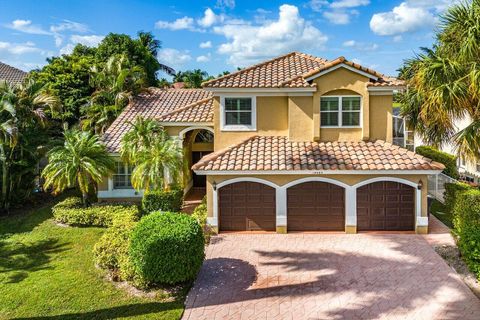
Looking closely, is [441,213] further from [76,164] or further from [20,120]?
[20,120]

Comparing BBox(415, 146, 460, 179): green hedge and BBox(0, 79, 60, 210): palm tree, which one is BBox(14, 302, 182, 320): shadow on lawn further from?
BBox(415, 146, 460, 179): green hedge

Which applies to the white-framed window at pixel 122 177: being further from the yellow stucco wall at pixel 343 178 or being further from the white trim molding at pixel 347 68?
the white trim molding at pixel 347 68

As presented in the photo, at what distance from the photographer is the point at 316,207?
1725 cm

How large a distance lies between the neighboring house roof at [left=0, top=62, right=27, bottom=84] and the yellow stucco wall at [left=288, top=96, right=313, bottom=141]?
1370 inches

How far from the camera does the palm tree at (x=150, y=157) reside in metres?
18.9

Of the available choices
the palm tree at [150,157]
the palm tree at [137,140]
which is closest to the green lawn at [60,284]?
the palm tree at [150,157]

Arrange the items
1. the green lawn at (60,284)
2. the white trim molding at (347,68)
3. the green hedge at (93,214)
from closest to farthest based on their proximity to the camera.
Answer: the green lawn at (60,284) → the white trim molding at (347,68) → the green hedge at (93,214)

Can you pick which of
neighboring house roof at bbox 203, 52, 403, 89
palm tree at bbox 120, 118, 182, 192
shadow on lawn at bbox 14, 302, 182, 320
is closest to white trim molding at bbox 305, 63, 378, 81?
neighboring house roof at bbox 203, 52, 403, 89

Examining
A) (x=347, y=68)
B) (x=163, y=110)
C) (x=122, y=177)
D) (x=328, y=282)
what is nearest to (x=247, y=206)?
(x=328, y=282)

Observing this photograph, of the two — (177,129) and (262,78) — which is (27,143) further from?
(262,78)

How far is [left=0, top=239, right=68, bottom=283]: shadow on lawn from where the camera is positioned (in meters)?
13.8

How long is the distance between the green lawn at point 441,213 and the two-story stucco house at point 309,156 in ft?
8.41

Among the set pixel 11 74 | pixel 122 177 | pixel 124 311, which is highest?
pixel 11 74

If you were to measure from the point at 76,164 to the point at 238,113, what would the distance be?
8.83 metres
